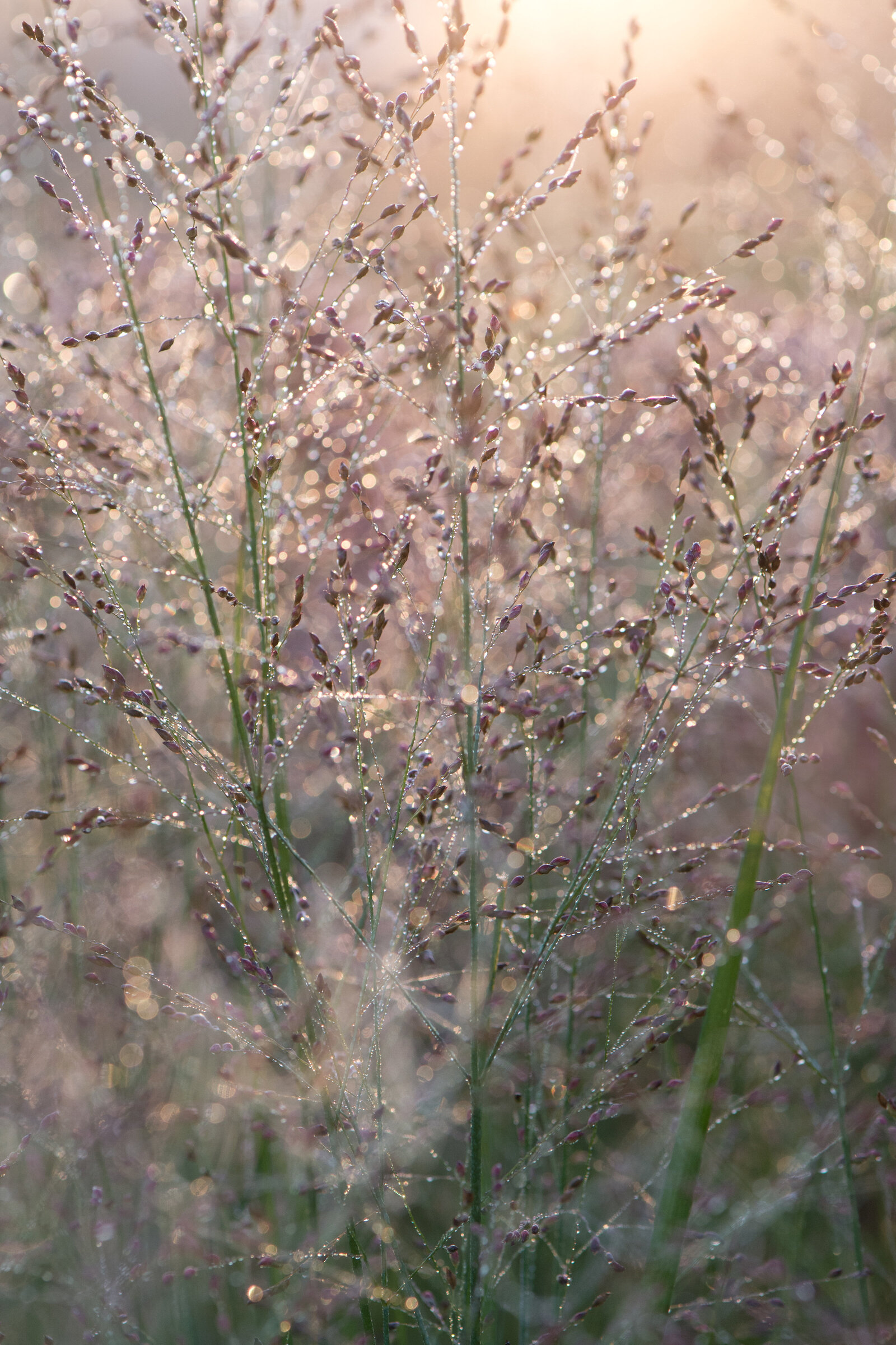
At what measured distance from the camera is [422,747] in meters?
1.41

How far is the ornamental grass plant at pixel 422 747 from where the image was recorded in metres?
1.25

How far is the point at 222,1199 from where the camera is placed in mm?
1638

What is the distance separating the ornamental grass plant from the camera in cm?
125

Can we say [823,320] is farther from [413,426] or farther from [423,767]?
[423,767]

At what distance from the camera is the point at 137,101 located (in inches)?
130

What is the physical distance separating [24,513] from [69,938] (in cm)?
88

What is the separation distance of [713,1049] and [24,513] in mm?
1601

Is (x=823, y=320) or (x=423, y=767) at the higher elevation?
(x=823, y=320)

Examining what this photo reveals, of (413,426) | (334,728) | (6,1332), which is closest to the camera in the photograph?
(334,728)

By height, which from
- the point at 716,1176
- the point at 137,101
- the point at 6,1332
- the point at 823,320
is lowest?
the point at 6,1332

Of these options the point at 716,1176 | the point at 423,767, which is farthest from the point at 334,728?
the point at 716,1176

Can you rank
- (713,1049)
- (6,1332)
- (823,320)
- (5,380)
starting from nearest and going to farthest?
(713,1049)
(6,1332)
(5,380)
(823,320)

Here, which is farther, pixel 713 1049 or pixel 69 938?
pixel 69 938

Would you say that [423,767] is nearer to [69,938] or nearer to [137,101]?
[69,938]
